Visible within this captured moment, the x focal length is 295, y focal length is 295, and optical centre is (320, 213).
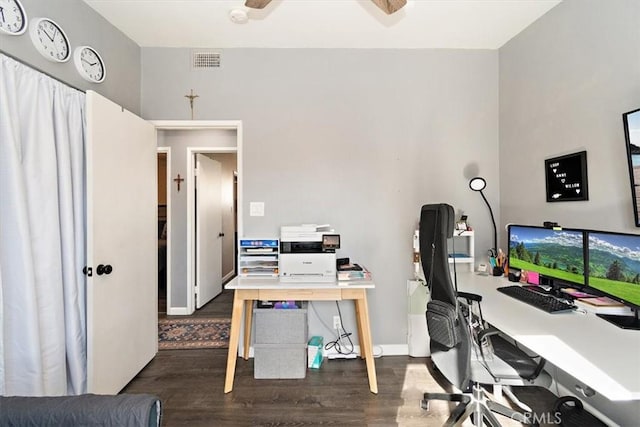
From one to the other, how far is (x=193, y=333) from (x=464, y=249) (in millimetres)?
2732

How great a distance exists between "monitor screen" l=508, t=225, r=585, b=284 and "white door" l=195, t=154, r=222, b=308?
130 inches

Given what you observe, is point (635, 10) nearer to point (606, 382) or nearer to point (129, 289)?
point (606, 382)

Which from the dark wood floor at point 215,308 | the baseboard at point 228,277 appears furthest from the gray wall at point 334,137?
the baseboard at point 228,277

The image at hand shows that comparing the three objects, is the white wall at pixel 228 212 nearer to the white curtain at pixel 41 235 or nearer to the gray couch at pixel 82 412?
the white curtain at pixel 41 235

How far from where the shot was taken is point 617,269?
4.72ft

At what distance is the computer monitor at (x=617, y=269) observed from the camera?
4.44 ft

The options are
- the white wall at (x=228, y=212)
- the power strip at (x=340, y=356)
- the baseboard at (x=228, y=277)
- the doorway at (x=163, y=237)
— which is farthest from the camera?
the baseboard at (x=228, y=277)

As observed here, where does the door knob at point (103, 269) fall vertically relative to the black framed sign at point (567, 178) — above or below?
below

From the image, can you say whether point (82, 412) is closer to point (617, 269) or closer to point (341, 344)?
point (341, 344)

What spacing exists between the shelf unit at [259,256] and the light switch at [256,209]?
277 mm

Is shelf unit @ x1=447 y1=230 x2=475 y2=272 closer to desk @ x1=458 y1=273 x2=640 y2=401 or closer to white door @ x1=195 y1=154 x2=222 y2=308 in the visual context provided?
desk @ x1=458 y1=273 x2=640 y2=401

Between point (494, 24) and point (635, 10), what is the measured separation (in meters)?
0.87

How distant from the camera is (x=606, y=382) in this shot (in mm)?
952

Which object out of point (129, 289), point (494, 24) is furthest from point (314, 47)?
point (129, 289)
